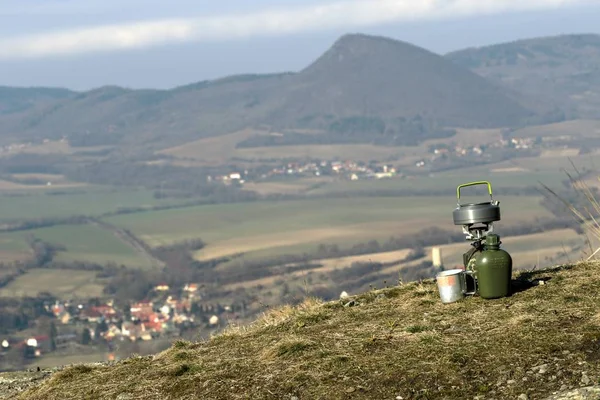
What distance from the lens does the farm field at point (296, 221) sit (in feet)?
427

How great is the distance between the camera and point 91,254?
431 ft

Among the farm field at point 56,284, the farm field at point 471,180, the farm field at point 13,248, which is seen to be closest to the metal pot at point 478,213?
the farm field at point 56,284

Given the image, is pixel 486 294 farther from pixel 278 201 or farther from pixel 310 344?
pixel 278 201

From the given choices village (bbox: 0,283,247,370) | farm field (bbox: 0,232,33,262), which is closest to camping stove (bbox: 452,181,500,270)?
village (bbox: 0,283,247,370)

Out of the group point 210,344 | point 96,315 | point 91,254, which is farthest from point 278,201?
point 210,344

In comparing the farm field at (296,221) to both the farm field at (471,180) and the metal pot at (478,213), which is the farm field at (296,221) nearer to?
the farm field at (471,180)

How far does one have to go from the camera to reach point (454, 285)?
13.1 m

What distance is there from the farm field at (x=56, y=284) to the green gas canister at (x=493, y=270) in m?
95.3

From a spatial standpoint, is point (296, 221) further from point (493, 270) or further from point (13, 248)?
point (493, 270)

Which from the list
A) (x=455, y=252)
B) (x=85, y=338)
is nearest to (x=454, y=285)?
(x=85, y=338)

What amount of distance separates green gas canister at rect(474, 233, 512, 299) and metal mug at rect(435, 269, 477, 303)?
213 mm

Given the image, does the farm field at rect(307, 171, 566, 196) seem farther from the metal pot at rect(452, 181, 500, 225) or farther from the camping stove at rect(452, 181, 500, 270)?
the metal pot at rect(452, 181, 500, 225)

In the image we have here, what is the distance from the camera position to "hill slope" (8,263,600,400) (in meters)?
10.1

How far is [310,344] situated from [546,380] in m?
3.03
